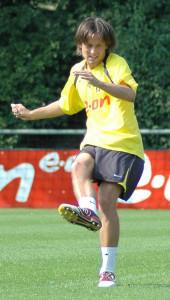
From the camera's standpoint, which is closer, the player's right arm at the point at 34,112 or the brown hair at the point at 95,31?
the brown hair at the point at 95,31

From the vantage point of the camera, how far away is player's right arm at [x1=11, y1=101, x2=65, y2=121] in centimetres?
712

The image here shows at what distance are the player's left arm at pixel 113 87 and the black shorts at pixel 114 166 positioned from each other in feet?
1.40

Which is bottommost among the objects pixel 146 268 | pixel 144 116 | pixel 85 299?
pixel 144 116

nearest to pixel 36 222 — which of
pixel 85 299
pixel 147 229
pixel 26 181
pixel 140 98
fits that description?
pixel 147 229

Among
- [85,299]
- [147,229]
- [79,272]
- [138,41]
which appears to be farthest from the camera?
[138,41]

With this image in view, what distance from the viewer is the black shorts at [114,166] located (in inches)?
259

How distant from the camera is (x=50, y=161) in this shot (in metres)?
16.6

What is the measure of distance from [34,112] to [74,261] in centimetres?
178

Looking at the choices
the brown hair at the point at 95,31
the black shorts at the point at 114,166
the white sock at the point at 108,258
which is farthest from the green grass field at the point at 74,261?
the brown hair at the point at 95,31

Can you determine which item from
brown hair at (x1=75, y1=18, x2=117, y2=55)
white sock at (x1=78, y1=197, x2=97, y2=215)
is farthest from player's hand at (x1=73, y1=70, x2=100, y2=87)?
white sock at (x1=78, y1=197, x2=97, y2=215)

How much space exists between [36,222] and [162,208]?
357 cm

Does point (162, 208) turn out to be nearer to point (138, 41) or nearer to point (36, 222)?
point (36, 222)

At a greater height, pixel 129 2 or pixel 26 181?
pixel 129 2

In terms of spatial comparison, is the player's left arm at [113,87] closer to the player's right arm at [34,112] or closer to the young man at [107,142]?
the young man at [107,142]
